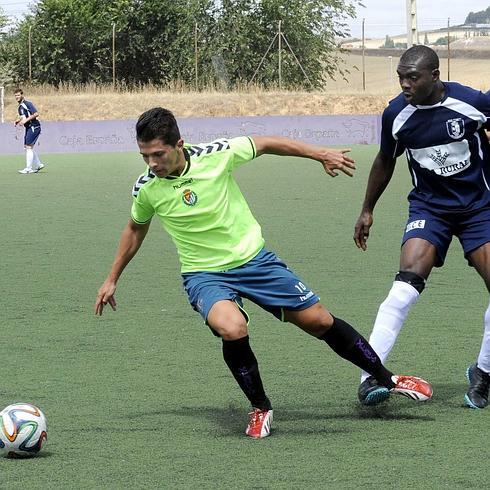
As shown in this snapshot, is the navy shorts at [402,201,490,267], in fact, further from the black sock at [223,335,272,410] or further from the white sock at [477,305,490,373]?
the black sock at [223,335,272,410]

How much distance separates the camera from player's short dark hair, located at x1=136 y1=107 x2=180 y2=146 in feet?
18.1

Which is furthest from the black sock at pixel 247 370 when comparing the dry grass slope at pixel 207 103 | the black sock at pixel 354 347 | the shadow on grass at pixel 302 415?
the dry grass slope at pixel 207 103

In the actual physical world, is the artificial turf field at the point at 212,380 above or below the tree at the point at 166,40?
below

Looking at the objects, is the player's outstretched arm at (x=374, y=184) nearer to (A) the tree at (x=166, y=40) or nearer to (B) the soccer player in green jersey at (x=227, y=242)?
(B) the soccer player in green jersey at (x=227, y=242)

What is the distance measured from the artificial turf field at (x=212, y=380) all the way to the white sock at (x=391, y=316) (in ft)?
1.05

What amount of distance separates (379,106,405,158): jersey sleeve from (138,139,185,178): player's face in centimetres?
123

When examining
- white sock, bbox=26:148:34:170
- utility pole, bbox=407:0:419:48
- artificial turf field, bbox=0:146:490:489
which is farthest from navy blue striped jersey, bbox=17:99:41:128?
artificial turf field, bbox=0:146:490:489

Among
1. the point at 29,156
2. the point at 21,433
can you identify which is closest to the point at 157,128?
the point at 21,433

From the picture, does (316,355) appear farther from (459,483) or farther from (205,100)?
(205,100)

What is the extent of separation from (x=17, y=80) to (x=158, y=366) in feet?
146

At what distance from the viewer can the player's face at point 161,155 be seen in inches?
218

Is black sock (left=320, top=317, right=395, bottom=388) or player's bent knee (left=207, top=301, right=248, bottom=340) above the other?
player's bent knee (left=207, top=301, right=248, bottom=340)

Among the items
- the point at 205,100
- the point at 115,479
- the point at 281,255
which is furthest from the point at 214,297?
the point at 205,100

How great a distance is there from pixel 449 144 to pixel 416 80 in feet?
1.26
